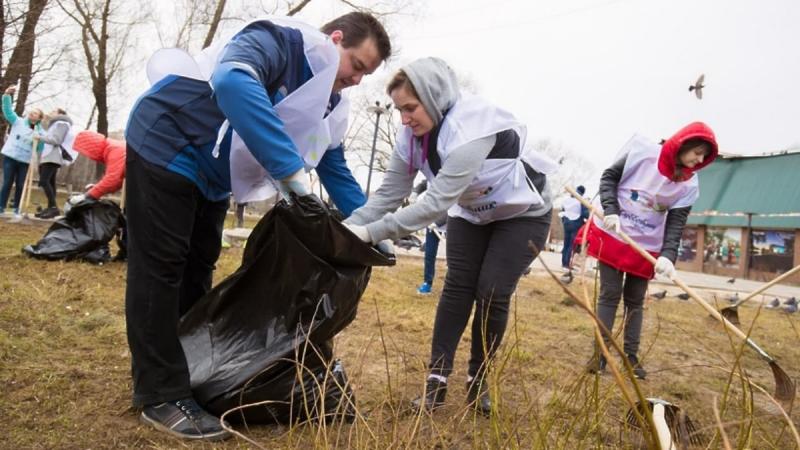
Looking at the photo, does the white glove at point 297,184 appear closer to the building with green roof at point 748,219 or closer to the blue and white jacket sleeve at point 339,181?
the blue and white jacket sleeve at point 339,181

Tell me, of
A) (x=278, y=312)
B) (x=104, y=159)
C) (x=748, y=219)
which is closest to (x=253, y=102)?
(x=278, y=312)

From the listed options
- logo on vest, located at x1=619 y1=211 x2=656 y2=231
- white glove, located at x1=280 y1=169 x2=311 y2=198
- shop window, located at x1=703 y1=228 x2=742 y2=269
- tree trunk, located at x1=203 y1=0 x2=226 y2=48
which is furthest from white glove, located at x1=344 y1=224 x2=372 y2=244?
shop window, located at x1=703 y1=228 x2=742 y2=269

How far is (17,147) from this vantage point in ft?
21.0

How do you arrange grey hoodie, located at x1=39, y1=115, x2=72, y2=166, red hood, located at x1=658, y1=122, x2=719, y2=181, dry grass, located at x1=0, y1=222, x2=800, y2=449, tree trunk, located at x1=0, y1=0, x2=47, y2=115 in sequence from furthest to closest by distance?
1. grey hoodie, located at x1=39, y1=115, x2=72, y2=166
2. tree trunk, located at x1=0, y1=0, x2=47, y2=115
3. red hood, located at x1=658, y1=122, x2=719, y2=181
4. dry grass, located at x1=0, y1=222, x2=800, y2=449

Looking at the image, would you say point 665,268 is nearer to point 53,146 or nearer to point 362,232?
point 362,232

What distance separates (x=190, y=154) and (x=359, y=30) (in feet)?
2.30

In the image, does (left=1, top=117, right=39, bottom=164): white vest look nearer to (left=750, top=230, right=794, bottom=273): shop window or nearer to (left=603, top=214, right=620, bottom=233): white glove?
(left=603, top=214, right=620, bottom=233): white glove

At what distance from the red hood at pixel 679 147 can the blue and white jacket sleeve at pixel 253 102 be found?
2127 millimetres

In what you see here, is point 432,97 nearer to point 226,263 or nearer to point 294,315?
point 294,315

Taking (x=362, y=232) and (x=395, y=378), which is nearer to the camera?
(x=362, y=232)

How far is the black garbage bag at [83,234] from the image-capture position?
13.1 feet

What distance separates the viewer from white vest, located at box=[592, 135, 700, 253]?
9.51ft

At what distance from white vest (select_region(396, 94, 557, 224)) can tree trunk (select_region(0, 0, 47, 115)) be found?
13.8 ft

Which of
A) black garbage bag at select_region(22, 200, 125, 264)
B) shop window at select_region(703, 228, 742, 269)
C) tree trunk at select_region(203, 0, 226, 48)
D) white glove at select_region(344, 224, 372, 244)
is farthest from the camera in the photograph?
shop window at select_region(703, 228, 742, 269)
